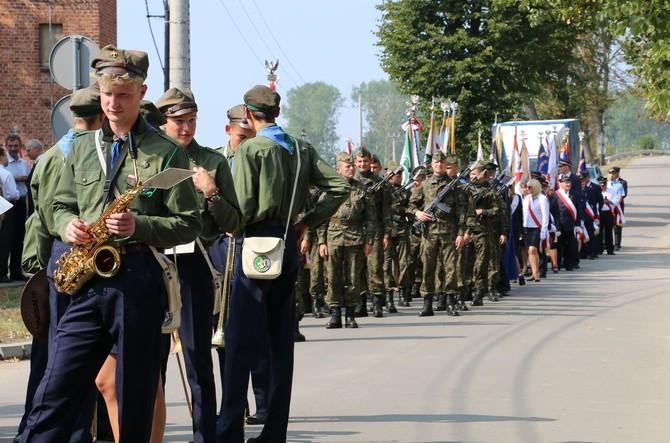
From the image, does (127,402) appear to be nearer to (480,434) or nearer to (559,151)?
(480,434)

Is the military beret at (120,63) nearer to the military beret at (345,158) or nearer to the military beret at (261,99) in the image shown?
the military beret at (261,99)

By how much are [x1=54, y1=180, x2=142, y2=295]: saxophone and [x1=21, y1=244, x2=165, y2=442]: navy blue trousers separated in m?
0.05

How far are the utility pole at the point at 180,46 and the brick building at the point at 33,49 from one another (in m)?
25.5

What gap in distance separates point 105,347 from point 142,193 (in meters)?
0.64

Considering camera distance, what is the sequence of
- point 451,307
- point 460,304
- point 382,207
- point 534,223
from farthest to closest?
point 534,223 → point 460,304 → point 451,307 → point 382,207

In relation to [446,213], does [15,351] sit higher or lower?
lower

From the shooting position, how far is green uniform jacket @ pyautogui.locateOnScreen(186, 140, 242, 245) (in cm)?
740

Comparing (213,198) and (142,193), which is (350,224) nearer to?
(213,198)

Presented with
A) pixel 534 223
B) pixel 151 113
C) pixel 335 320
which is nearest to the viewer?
pixel 151 113

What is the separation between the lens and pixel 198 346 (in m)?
7.45

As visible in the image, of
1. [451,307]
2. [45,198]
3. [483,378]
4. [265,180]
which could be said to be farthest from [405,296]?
[45,198]

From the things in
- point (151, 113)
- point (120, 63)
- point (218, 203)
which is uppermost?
point (120, 63)

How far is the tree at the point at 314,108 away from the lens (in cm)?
17875

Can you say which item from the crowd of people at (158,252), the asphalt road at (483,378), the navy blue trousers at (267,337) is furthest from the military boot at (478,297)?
the navy blue trousers at (267,337)
